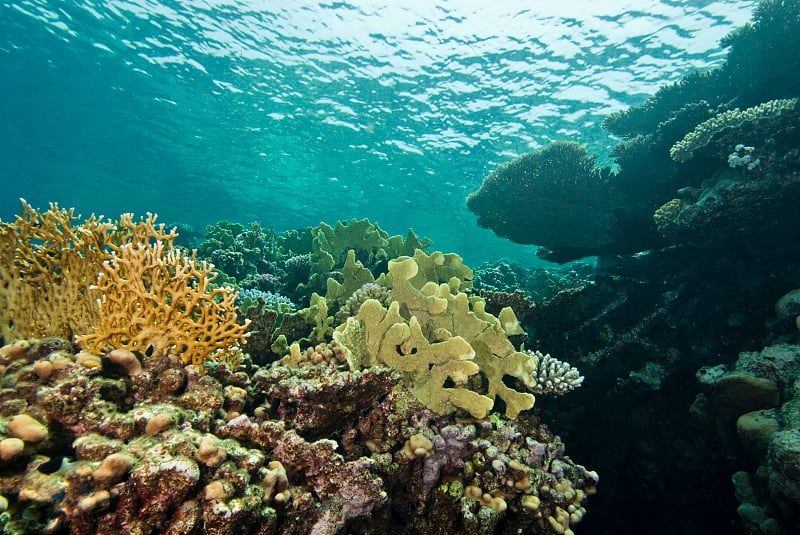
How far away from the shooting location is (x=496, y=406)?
4.12m

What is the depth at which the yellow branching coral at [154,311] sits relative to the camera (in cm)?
279

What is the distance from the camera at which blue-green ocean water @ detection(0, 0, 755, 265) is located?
524 inches

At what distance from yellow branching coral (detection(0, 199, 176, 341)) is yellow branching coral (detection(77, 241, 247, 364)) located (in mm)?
514

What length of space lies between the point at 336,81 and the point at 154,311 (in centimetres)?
1908

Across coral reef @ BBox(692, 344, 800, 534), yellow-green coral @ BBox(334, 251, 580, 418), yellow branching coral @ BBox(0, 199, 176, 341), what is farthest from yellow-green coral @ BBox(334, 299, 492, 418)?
coral reef @ BBox(692, 344, 800, 534)

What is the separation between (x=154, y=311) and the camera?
9.33 feet

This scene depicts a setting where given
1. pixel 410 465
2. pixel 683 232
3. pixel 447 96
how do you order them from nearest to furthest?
pixel 410 465 < pixel 683 232 < pixel 447 96

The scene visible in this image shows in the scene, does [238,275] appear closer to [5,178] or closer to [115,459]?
Result: [115,459]

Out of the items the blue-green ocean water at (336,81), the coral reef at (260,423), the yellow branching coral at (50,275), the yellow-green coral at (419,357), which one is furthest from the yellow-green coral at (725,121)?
the yellow branching coral at (50,275)

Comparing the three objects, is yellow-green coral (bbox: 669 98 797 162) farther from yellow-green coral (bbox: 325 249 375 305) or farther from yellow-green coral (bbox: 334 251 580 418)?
yellow-green coral (bbox: 325 249 375 305)

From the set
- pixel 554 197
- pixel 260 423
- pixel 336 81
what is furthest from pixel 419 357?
pixel 336 81

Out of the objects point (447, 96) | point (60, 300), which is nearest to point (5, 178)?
point (447, 96)

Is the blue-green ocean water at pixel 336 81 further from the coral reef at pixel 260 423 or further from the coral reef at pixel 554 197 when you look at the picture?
the coral reef at pixel 260 423

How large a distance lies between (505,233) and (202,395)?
1012cm
